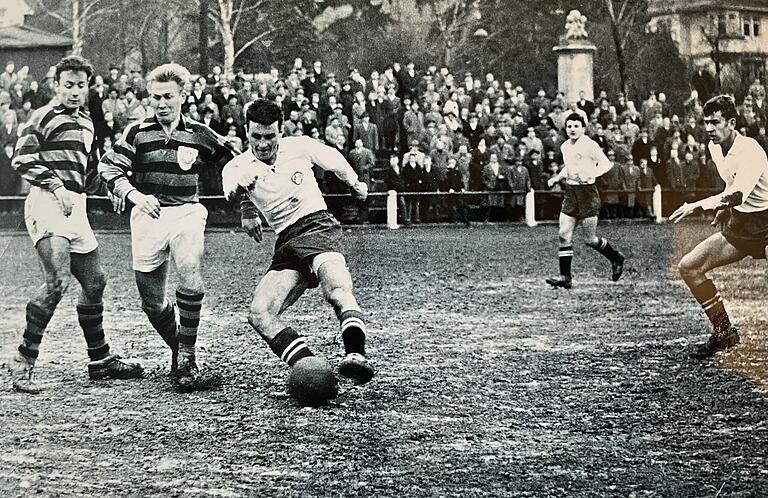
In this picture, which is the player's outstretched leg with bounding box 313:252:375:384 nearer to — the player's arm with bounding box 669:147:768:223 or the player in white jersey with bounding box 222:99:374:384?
the player in white jersey with bounding box 222:99:374:384

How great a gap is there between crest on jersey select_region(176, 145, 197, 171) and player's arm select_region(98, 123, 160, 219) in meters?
0.14

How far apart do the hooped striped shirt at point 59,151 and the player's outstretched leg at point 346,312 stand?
817 mm

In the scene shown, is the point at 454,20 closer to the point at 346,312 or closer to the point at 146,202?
the point at 346,312

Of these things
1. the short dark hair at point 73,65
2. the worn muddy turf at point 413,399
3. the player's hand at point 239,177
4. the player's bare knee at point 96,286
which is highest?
the short dark hair at point 73,65

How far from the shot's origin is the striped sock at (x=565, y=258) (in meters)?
4.12

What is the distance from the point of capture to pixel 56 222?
2953mm

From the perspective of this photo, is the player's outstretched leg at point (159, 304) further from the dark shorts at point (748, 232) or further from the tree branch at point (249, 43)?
the dark shorts at point (748, 232)

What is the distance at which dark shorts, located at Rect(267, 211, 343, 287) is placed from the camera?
290 centimetres

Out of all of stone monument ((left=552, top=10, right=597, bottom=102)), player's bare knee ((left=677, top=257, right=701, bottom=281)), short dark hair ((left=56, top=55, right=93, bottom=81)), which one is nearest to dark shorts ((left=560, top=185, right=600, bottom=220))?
stone monument ((left=552, top=10, right=597, bottom=102))

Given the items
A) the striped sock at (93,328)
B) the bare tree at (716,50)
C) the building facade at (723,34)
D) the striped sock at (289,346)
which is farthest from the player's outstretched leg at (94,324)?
the bare tree at (716,50)

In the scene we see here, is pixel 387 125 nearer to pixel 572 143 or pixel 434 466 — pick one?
pixel 572 143

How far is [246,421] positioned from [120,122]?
111cm

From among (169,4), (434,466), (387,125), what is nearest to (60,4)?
(169,4)

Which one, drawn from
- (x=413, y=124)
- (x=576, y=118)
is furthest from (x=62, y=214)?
(x=576, y=118)
